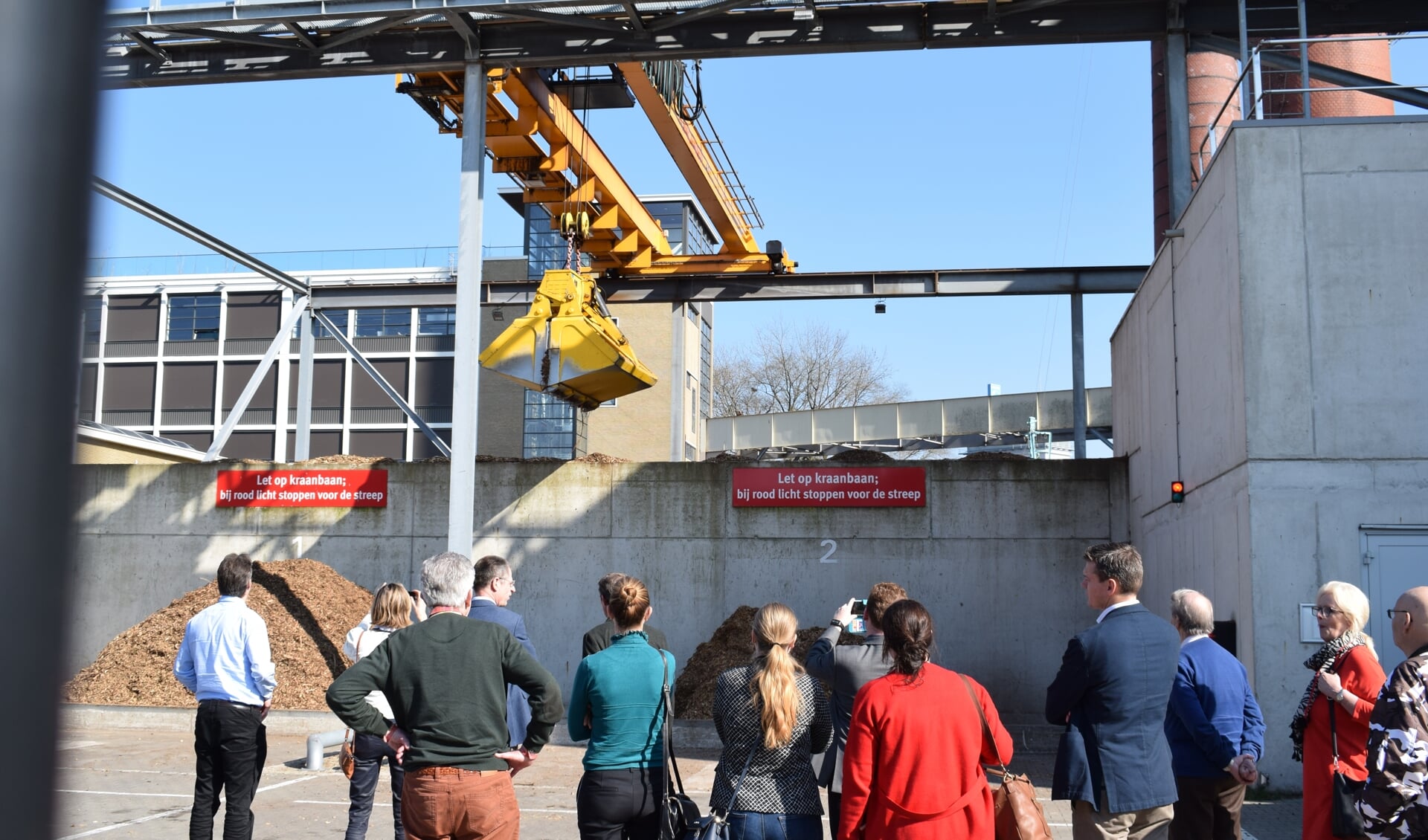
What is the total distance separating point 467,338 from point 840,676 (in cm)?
1026

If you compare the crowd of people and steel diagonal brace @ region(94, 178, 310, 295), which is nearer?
the crowd of people

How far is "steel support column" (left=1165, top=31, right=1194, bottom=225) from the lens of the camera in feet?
48.1

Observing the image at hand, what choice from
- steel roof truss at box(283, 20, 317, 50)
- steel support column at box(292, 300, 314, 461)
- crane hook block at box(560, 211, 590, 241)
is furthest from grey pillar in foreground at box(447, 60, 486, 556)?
steel support column at box(292, 300, 314, 461)

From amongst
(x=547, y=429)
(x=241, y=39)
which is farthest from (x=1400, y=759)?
(x=547, y=429)

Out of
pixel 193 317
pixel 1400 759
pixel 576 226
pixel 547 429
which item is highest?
pixel 193 317

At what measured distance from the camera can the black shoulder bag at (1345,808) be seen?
15.8 ft

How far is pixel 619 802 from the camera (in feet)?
17.6

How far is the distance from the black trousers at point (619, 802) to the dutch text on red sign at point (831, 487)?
→ 1295 cm

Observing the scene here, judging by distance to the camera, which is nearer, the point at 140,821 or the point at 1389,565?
the point at 140,821

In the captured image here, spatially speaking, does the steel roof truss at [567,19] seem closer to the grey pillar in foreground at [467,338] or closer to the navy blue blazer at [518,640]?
the grey pillar in foreground at [467,338]

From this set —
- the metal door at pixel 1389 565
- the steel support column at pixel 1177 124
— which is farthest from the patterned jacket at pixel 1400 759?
the steel support column at pixel 1177 124

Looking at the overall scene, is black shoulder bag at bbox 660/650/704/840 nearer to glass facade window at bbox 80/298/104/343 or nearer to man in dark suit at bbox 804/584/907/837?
man in dark suit at bbox 804/584/907/837

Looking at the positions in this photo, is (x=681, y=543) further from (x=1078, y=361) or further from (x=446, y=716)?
(x=446, y=716)

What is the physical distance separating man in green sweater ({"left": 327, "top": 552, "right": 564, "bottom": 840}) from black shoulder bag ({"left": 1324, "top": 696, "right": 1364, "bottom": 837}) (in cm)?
314
